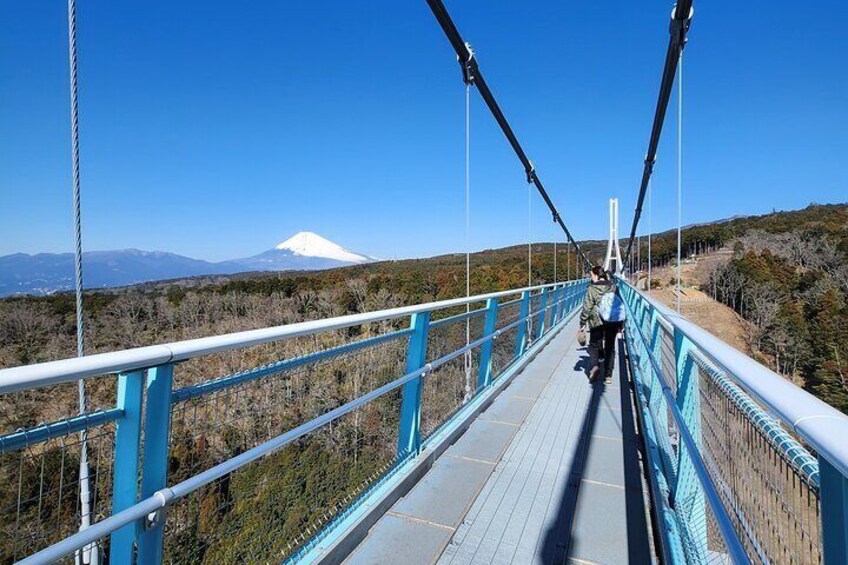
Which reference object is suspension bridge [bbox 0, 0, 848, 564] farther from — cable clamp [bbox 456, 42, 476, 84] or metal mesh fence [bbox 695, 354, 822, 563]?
cable clamp [bbox 456, 42, 476, 84]

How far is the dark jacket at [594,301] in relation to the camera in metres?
5.09

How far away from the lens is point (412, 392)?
2.73 metres

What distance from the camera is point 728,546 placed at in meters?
1.04

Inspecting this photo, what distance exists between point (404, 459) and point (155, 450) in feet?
5.56

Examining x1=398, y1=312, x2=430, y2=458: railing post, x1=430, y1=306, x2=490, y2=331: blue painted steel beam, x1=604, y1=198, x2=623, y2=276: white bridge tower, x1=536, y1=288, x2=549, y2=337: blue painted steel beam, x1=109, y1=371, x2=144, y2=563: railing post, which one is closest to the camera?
x1=109, y1=371, x2=144, y2=563: railing post

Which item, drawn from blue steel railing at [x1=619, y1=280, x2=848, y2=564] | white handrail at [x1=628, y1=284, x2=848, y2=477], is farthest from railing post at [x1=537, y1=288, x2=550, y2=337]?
white handrail at [x1=628, y1=284, x2=848, y2=477]

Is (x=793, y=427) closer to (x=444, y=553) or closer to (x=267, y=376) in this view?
(x=267, y=376)

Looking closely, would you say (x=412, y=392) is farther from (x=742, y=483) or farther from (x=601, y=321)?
(x=601, y=321)

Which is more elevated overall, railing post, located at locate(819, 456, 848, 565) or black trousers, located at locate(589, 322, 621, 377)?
railing post, located at locate(819, 456, 848, 565)

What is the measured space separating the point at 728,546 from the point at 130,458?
1.38 m

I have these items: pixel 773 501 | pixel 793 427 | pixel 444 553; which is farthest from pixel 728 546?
pixel 444 553

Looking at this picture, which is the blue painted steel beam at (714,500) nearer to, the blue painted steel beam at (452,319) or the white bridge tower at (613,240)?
the blue painted steel beam at (452,319)

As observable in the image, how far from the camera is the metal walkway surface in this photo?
6.67ft

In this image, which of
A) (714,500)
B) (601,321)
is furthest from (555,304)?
(714,500)
